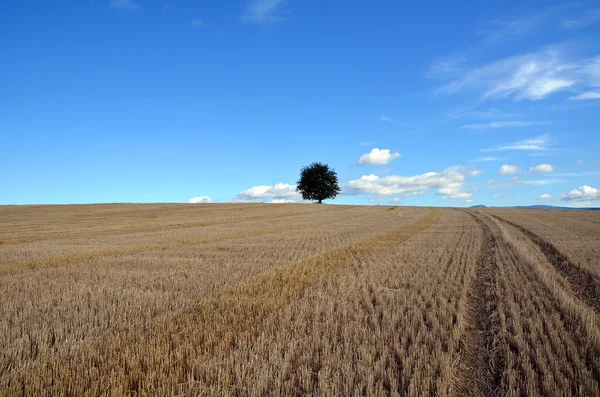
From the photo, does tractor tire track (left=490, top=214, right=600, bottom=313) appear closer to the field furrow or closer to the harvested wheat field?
the harvested wheat field

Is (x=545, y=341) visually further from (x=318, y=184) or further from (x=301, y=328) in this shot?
(x=318, y=184)

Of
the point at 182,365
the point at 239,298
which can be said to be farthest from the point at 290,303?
the point at 182,365

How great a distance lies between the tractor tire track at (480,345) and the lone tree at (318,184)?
7785 cm

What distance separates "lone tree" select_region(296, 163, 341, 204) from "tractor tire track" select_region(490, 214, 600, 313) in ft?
238

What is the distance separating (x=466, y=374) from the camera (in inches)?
176

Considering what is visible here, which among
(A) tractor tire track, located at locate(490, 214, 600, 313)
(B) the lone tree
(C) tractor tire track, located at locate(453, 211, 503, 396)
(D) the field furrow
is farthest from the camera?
(B) the lone tree

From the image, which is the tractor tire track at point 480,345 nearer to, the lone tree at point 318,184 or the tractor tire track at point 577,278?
the tractor tire track at point 577,278

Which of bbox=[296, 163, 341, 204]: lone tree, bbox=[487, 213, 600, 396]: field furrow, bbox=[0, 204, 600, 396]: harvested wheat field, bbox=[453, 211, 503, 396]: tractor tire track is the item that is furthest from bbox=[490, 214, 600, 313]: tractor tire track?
bbox=[296, 163, 341, 204]: lone tree

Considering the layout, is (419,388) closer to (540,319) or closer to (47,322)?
(540,319)

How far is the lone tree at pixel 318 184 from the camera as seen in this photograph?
287ft

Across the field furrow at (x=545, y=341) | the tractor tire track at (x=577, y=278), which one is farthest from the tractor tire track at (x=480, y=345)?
the tractor tire track at (x=577, y=278)

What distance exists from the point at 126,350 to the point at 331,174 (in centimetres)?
8523

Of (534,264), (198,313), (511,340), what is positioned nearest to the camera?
(511,340)

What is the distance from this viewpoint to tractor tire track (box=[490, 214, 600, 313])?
812 cm
